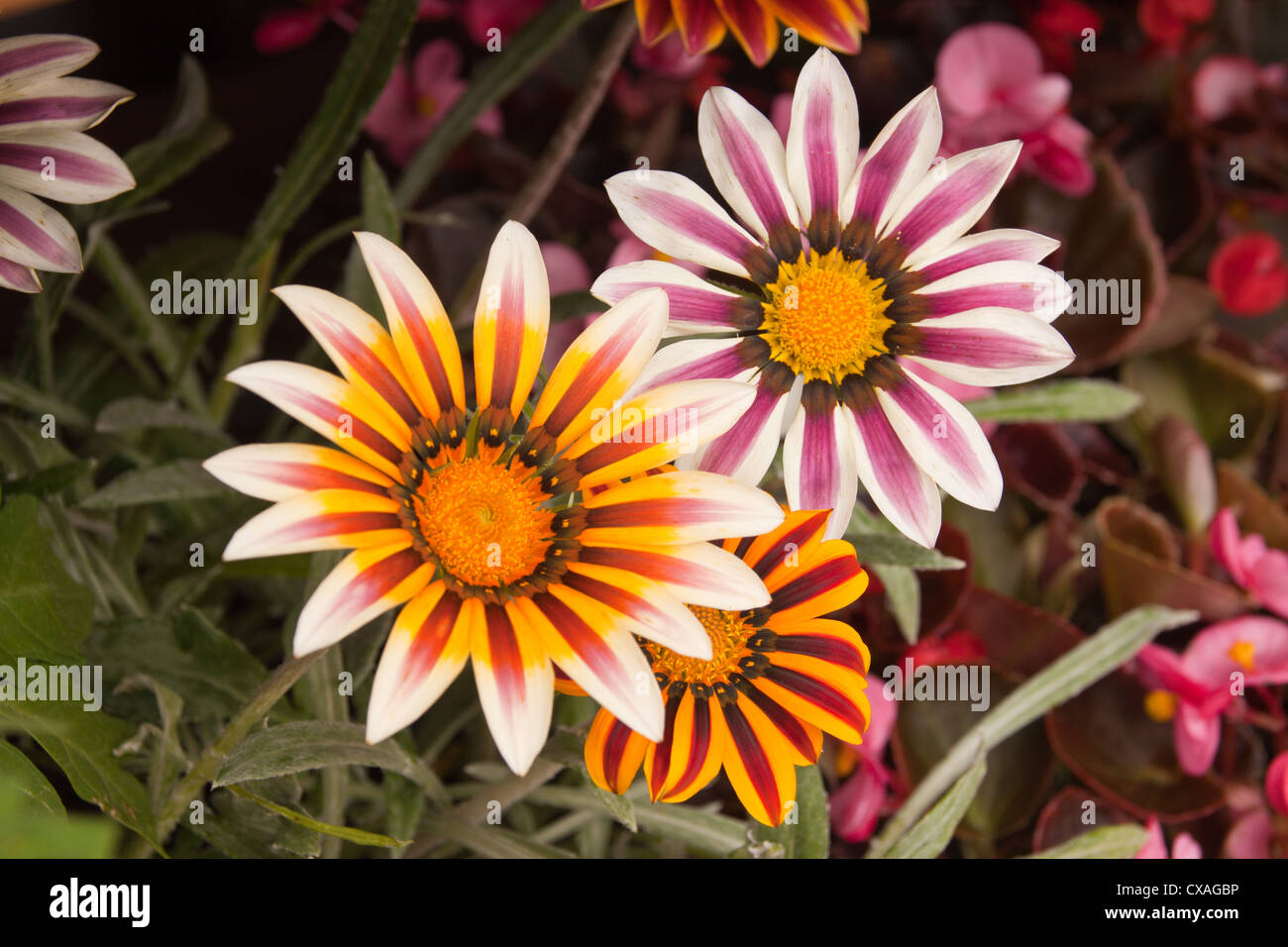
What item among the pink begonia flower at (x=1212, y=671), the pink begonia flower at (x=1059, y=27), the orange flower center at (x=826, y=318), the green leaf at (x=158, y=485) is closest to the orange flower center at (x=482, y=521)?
the orange flower center at (x=826, y=318)

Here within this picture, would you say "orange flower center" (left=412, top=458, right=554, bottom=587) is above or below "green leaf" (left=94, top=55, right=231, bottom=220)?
below

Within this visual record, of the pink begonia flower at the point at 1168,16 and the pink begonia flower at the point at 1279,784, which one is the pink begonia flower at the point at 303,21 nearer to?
the pink begonia flower at the point at 1168,16

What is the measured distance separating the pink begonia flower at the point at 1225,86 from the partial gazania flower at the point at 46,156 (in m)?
0.75

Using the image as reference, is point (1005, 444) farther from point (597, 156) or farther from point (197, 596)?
point (197, 596)

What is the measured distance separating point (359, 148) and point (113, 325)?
214 millimetres

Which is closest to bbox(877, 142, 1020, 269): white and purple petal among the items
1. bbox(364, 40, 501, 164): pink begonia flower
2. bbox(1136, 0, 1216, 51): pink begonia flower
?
bbox(364, 40, 501, 164): pink begonia flower

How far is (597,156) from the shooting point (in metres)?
0.76

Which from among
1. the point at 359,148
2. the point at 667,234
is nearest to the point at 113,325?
the point at 359,148

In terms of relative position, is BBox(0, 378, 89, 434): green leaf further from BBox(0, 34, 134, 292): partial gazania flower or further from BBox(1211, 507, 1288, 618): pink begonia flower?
BBox(1211, 507, 1288, 618): pink begonia flower

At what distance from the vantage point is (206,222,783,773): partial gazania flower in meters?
0.32

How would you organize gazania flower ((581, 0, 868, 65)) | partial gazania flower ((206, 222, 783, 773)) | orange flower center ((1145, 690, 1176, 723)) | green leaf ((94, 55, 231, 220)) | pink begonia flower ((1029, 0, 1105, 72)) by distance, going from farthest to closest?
pink begonia flower ((1029, 0, 1105, 72)), orange flower center ((1145, 690, 1176, 723)), green leaf ((94, 55, 231, 220)), gazania flower ((581, 0, 868, 65)), partial gazania flower ((206, 222, 783, 773))

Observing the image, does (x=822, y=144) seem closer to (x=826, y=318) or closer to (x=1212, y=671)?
(x=826, y=318)

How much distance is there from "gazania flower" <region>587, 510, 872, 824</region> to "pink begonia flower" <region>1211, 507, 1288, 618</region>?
15.3 inches

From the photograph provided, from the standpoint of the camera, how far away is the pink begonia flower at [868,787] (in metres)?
0.60
